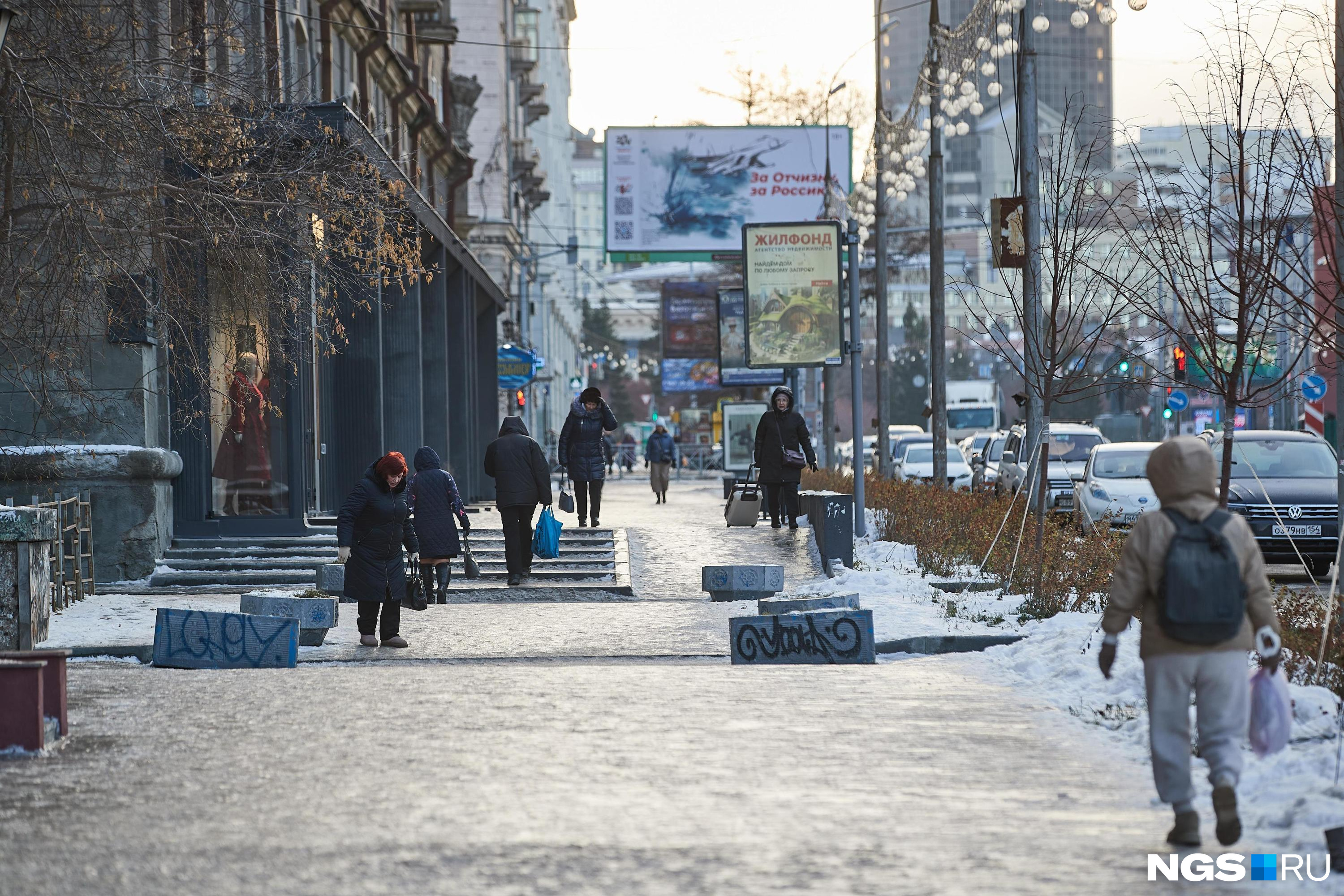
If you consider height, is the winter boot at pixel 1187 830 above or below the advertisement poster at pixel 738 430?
below

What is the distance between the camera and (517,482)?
60.2 feet

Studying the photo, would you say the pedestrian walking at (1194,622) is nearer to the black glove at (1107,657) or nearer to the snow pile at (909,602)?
the black glove at (1107,657)

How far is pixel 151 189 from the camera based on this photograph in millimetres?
13352

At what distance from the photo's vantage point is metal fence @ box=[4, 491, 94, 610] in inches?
641

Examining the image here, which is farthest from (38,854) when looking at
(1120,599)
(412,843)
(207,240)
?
(207,240)

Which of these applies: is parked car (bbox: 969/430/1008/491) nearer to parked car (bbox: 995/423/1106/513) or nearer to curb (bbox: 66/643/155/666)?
parked car (bbox: 995/423/1106/513)

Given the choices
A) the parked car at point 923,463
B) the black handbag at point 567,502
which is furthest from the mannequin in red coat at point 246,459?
the parked car at point 923,463

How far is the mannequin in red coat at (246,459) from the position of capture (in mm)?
20688

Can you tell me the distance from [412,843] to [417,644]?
312 inches

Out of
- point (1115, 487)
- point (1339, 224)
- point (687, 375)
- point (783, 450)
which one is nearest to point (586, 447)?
point (783, 450)

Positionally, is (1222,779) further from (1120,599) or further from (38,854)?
(38,854)

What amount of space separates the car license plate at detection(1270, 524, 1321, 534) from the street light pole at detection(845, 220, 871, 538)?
16.5 feet

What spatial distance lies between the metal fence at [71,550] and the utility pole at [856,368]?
28.9 feet

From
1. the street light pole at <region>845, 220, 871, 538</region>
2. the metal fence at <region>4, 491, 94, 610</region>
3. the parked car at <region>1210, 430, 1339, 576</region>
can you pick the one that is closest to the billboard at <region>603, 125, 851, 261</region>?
the street light pole at <region>845, 220, 871, 538</region>
